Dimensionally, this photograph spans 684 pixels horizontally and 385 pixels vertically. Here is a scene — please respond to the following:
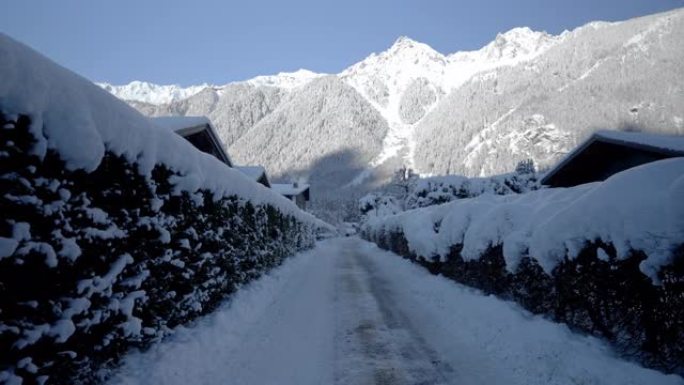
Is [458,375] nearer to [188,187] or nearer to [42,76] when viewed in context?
[188,187]

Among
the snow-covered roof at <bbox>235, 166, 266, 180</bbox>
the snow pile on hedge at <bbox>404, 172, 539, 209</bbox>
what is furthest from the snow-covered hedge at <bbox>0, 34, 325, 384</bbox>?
the snow pile on hedge at <bbox>404, 172, 539, 209</bbox>

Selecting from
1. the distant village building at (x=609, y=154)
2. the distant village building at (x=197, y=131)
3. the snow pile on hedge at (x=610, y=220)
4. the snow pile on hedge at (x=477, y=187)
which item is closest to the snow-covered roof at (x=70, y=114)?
the snow pile on hedge at (x=610, y=220)

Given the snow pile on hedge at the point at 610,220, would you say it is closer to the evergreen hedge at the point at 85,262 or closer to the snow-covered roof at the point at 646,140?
the evergreen hedge at the point at 85,262

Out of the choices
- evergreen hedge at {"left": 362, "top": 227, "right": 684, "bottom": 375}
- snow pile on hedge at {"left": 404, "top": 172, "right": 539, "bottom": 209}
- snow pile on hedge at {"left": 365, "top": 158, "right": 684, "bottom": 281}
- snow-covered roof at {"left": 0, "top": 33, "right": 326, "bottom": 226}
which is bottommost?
evergreen hedge at {"left": 362, "top": 227, "right": 684, "bottom": 375}

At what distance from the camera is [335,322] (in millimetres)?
8633

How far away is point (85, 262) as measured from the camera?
13.5 feet

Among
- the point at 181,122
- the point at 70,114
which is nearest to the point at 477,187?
the point at 181,122

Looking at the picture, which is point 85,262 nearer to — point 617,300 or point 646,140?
point 617,300

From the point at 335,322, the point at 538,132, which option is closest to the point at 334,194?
the point at 538,132

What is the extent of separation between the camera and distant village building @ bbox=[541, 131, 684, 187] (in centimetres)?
1417

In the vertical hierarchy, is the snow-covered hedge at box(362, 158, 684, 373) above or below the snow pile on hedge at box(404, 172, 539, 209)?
below

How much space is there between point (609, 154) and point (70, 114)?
1941cm

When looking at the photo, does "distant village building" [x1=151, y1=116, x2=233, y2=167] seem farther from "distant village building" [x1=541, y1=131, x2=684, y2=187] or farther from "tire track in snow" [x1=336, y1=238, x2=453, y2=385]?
"distant village building" [x1=541, y1=131, x2=684, y2=187]

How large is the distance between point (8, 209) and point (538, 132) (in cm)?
18585
